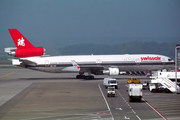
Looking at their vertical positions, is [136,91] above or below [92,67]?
below

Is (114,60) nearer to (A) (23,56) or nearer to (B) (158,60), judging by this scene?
(B) (158,60)

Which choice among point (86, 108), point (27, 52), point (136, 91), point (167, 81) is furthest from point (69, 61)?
point (86, 108)

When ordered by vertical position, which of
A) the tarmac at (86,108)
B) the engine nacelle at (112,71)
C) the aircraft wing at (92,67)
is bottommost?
the tarmac at (86,108)

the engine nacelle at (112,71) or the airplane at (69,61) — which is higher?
the airplane at (69,61)

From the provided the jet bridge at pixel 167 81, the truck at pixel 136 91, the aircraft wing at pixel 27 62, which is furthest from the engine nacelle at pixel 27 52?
the truck at pixel 136 91

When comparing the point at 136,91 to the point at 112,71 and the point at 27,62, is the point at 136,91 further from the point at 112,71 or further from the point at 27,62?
the point at 27,62

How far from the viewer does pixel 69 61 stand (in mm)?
64500

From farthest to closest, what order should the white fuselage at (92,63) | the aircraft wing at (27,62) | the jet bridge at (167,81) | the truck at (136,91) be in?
the white fuselage at (92,63), the aircraft wing at (27,62), the jet bridge at (167,81), the truck at (136,91)

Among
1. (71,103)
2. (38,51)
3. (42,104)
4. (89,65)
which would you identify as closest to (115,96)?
(71,103)

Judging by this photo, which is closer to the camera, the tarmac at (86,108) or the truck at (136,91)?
the tarmac at (86,108)

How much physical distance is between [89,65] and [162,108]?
34.9 meters

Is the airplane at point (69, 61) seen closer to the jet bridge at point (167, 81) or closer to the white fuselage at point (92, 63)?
the white fuselage at point (92, 63)

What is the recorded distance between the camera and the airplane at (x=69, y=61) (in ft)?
209

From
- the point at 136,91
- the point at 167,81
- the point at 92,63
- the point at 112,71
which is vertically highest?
the point at 92,63
